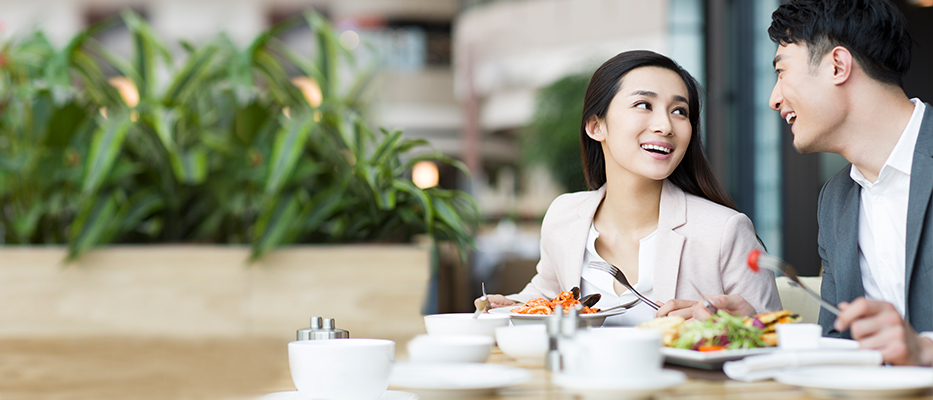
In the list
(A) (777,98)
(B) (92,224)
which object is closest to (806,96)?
(A) (777,98)

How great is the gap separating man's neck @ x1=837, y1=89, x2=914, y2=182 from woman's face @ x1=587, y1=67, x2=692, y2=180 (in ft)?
0.98

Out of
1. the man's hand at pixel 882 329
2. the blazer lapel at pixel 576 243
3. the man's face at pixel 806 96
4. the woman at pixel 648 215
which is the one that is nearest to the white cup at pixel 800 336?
the man's hand at pixel 882 329

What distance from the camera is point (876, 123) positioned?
119 centimetres

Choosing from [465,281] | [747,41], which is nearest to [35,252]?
[465,281]

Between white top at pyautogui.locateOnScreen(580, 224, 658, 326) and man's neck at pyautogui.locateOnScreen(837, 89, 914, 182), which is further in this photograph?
white top at pyautogui.locateOnScreen(580, 224, 658, 326)

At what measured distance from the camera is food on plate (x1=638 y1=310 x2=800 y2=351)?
84 cm

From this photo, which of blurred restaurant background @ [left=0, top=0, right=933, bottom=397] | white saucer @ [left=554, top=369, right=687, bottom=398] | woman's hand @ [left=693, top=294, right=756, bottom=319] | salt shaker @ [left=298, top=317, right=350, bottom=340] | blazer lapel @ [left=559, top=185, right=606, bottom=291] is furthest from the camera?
blurred restaurant background @ [left=0, top=0, right=933, bottom=397]

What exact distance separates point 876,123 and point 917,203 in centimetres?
17


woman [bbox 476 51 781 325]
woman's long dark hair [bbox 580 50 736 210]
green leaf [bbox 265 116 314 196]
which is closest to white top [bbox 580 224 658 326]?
woman [bbox 476 51 781 325]

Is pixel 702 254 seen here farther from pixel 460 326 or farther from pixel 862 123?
pixel 460 326

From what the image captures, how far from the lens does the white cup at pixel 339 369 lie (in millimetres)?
626

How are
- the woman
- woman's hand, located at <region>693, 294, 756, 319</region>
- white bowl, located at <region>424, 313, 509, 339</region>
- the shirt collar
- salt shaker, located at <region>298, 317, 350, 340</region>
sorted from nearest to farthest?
1. salt shaker, located at <region>298, 317, 350, 340</region>
2. white bowl, located at <region>424, 313, 509, 339</region>
3. woman's hand, located at <region>693, 294, 756, 319</region>
4. the shirt collar
5. the woman

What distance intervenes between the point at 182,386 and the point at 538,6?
1171 cm

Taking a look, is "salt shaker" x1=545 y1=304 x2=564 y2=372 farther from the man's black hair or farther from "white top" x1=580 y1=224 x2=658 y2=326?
the man's black hair
